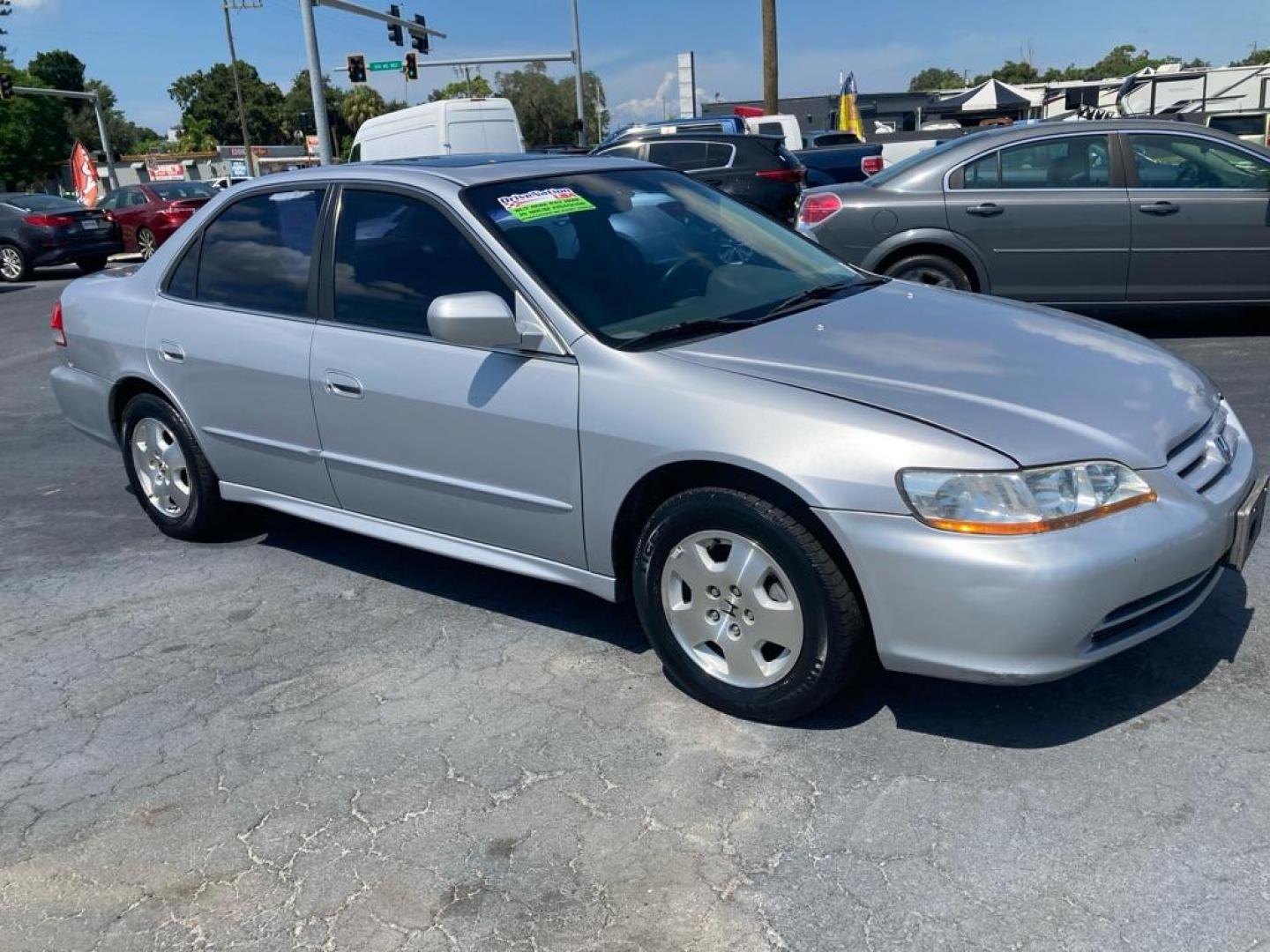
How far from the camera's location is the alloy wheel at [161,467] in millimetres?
5043

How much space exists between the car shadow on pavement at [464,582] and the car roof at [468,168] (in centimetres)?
148

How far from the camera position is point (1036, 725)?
326 centimetres

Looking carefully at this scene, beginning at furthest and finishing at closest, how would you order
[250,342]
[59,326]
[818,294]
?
[59,326] → [250,342] → [818,294]

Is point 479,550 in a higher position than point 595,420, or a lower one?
lower

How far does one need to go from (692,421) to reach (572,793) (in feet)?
3.50

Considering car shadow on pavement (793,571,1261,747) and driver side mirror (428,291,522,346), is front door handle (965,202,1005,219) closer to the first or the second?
car shadow on pavement (793,571,1261,747)

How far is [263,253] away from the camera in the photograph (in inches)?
180

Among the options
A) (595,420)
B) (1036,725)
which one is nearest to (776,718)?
(1036,725)

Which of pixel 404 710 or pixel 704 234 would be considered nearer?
pixel 404 710

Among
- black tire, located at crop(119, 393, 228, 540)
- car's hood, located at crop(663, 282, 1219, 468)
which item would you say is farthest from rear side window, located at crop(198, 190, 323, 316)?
car's hood, located at crop(663, 282, 1219, 468)

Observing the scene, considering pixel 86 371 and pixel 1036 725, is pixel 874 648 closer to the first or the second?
pixel 1036 725

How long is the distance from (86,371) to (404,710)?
280 centimetres

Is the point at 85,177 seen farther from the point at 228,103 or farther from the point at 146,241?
the point at 228,103

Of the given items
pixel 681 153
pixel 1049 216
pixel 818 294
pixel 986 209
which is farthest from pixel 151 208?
pixel 818 294
